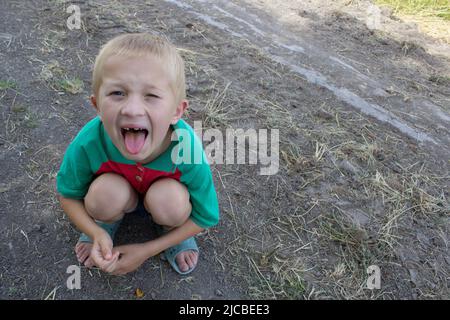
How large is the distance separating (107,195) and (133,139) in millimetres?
313

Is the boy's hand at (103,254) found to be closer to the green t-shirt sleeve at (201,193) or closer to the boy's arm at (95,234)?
the boy's arm at (95,234)

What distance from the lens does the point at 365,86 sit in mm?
3365

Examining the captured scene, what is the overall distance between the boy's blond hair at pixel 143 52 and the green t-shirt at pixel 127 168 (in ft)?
0.61

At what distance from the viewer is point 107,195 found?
160cm

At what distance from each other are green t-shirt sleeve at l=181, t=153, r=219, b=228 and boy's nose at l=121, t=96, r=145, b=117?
33 cm

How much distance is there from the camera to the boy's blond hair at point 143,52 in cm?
140

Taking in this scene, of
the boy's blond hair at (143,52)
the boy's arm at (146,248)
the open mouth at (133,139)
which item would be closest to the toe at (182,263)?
the boy's arm at (146,248)

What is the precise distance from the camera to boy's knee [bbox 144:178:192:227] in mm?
1599

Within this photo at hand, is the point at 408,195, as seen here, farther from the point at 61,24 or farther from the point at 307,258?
the point at 61,24

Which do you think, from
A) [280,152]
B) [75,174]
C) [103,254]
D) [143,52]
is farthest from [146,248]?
[280,152]

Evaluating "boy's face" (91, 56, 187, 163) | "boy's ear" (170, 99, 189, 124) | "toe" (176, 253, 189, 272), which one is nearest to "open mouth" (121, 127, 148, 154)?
"boy's face" (91, 56, 187, 163)

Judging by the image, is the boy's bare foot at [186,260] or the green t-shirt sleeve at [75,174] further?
the boy's bare foot at [186,260]

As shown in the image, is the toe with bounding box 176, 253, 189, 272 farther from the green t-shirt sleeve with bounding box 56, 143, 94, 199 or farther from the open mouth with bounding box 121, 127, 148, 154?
the open mouth with bounding box 121, 127, 148, 154
